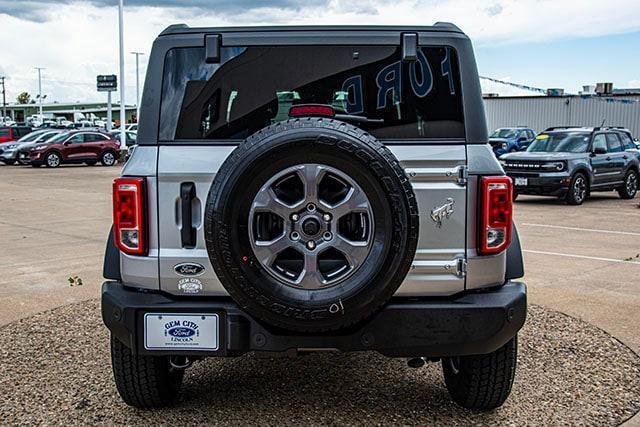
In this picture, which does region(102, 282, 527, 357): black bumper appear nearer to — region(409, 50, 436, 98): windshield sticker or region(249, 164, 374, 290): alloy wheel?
region(249, 164, 374, 290): alloy wheel

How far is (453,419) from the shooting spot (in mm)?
4113

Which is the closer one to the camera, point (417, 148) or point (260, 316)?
point (260, 316)

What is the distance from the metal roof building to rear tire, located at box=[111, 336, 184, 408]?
37705 mm

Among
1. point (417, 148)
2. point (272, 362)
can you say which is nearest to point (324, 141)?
point (417, 148)

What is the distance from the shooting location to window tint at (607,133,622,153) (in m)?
17.7

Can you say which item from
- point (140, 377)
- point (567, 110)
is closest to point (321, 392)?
point (140, 377)

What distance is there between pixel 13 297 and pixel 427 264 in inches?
192

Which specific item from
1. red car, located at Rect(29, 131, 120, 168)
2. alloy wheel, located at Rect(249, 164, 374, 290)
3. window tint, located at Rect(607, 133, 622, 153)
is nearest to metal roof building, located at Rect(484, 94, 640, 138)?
red car, located at Rect(29, 131, 120, 168)

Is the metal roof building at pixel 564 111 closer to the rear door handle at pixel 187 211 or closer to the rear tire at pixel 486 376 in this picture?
→ the rear tire at pixel 486 376

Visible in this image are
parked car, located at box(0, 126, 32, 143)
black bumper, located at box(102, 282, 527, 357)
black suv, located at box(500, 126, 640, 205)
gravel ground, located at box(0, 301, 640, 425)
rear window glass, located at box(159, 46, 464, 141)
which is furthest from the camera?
parked car, located at box(0, 126, 32, 143)

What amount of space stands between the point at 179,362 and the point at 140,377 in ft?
0.73

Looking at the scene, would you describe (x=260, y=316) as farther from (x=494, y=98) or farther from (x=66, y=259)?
(x=494, y=98)

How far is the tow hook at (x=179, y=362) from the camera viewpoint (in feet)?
13.1

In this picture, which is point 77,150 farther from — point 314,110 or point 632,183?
point 314,110
